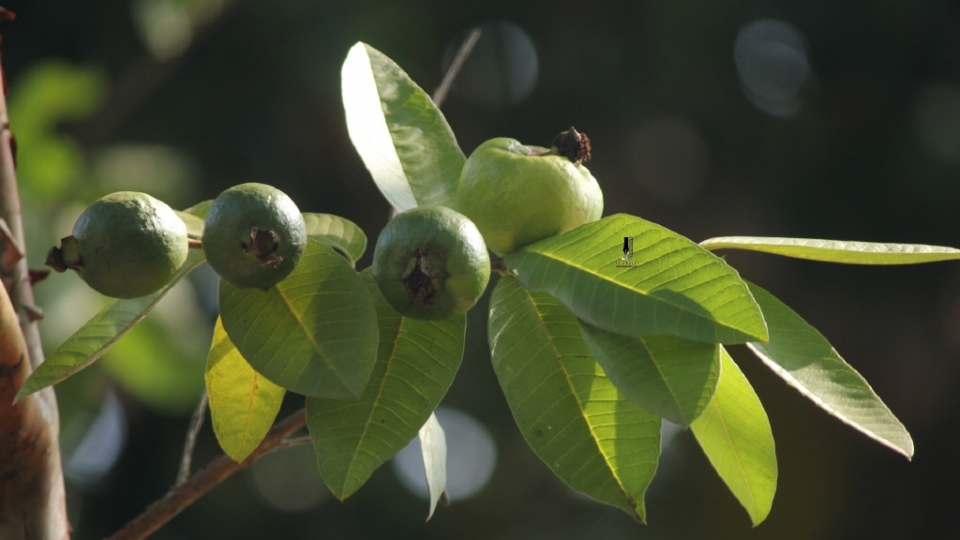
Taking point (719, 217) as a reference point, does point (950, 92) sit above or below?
above

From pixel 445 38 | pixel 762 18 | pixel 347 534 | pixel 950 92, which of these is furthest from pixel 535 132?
pixel 347 534

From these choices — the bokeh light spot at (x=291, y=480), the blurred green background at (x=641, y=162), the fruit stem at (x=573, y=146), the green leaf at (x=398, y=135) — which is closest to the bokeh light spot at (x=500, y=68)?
the blurred green background at (x=641, y=162)

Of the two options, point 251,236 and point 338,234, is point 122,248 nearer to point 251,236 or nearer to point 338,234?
point 251,236

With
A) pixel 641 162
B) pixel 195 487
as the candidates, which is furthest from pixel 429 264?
pixel 641 162

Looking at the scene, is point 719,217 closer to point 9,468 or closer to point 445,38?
point 445,38

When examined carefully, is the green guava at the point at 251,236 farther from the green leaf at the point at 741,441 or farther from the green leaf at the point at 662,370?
the green leaf at the point at 741,441

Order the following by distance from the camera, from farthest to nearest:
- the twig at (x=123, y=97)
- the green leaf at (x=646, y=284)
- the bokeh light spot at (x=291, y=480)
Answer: the bokeh light spot at (x=291, y=480) → the twig at (x=123, y=97) → the green leaf at (x=646, y=284)
